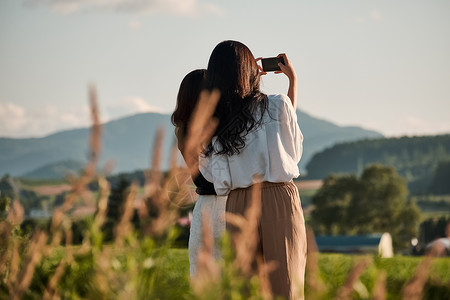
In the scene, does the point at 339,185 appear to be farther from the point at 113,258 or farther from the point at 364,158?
the point at 364,158

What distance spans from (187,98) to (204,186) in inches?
18.0

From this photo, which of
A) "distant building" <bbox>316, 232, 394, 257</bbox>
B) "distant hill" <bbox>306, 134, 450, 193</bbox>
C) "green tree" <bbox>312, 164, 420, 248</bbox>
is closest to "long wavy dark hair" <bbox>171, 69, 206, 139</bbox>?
"distant building" <bbox>316, 232, 394, 257</bbox>

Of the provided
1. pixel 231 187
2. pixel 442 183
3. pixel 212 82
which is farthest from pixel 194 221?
pixel 442 183

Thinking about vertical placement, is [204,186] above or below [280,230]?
above

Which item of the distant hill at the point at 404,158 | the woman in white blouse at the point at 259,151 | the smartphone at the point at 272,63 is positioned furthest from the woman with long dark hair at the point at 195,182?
the distant hill at the point at 404,158

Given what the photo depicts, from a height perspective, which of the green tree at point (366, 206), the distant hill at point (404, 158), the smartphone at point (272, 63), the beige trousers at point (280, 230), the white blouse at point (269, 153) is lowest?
the distant hill at point (404, 158)

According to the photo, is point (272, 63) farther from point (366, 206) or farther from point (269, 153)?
point (366, 206)

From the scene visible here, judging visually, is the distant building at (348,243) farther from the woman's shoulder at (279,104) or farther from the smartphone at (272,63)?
the woman's shoulder at (279,104)

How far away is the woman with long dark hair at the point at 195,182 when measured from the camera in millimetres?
3119

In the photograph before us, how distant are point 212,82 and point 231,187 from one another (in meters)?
0.51

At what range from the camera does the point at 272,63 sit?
11.3ft

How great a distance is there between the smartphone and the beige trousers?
754 millimetres

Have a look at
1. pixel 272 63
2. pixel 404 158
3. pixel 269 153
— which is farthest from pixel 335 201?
pixel 404 158

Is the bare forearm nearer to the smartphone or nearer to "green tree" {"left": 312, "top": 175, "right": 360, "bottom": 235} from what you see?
the smartphone
